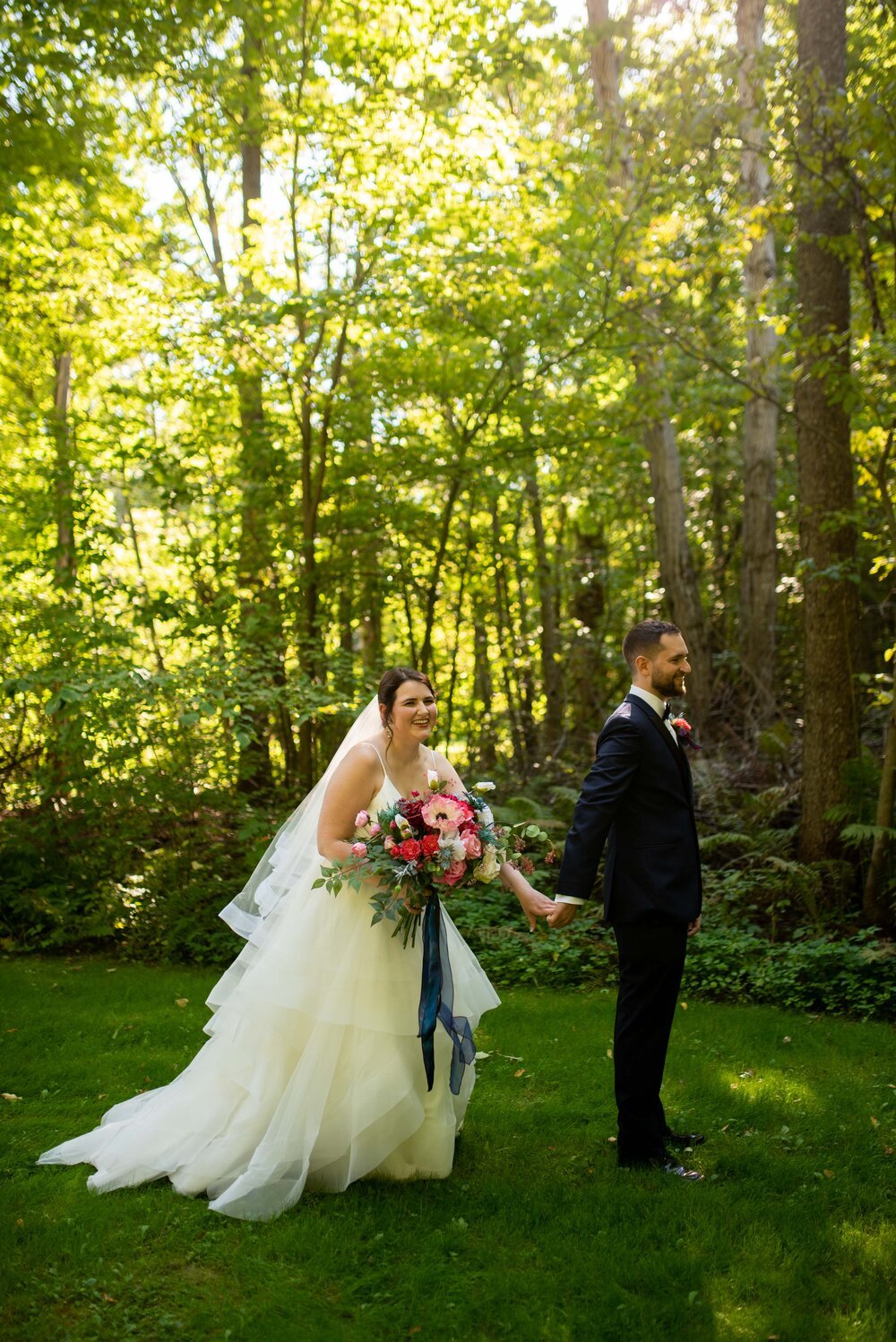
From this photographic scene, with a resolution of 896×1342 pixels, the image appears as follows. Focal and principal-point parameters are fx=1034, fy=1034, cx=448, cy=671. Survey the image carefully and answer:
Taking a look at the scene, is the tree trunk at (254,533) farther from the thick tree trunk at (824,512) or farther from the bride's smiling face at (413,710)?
the thick tree trunk at (824,512)

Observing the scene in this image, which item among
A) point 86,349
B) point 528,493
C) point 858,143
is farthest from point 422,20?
point 528,493

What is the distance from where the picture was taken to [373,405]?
30.9 ft

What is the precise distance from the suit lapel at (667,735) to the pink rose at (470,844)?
2.67 feet

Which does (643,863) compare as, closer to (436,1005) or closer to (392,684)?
(436,1005)

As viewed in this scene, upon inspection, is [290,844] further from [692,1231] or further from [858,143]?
[858,143]

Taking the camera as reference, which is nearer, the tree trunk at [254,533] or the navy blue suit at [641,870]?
the navy blue suit at [641,870]

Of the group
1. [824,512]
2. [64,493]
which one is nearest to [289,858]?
[824,512]

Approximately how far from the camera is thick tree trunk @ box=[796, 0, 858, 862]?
300 inches

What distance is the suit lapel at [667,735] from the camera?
4078 mm

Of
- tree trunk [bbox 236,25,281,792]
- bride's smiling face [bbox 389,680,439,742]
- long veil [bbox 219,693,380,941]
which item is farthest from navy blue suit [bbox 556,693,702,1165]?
tree trunk [bbox 236,25,281,792]

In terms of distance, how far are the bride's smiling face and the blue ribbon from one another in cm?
66

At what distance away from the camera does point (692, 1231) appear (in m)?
3.63

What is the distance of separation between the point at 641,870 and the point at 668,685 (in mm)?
732

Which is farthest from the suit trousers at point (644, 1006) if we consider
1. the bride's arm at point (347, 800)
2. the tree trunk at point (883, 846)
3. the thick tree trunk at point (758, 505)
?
the thick tree trunk at point (758, 505)
